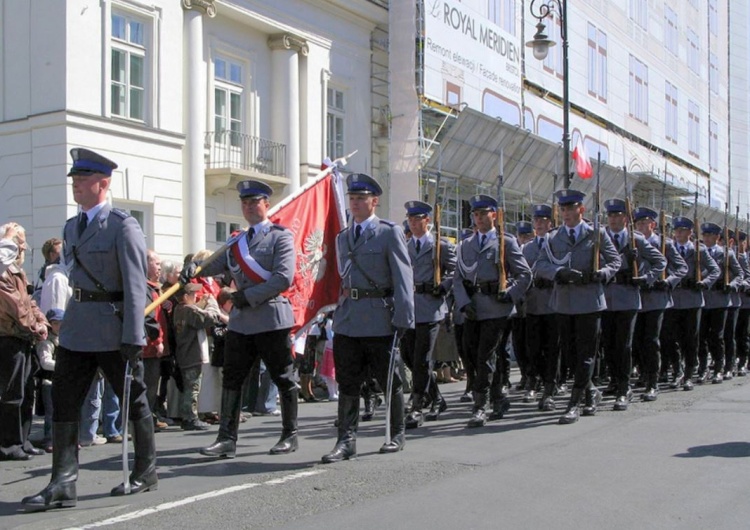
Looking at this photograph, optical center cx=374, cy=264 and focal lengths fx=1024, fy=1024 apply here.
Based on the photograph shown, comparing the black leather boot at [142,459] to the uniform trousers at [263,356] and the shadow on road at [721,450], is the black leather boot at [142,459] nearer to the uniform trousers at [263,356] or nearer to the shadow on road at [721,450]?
the uniform trousers at [263,356]

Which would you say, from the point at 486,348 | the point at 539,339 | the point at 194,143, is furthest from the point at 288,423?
the point at 194,143

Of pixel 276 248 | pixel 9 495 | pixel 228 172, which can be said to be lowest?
pixel 9 495

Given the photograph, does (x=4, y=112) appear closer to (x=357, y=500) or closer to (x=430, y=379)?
(x=430, y=379)

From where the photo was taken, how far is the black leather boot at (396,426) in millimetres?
7875

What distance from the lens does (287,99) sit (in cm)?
2153

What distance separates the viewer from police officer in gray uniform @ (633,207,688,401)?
455 inches

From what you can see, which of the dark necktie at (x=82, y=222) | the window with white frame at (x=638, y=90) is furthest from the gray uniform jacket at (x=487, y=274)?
the window with white frame at (x=638, y=90)

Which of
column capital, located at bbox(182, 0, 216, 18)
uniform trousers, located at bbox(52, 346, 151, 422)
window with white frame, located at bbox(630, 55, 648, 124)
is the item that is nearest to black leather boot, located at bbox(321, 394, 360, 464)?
uniform trousers, located at bbox(52, 346, 151, 422)

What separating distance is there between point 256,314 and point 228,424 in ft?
2.90

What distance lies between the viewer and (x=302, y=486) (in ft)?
21.5

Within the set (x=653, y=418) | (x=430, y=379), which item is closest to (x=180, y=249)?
(x=430, y=379)

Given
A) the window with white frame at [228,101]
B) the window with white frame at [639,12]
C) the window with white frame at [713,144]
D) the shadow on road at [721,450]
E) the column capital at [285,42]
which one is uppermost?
the window with white frame at [639,12]

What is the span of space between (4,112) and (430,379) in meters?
11.1

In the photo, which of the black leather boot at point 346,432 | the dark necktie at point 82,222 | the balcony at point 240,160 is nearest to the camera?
the dark necktie at point 82,222
